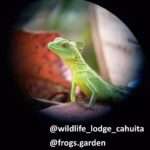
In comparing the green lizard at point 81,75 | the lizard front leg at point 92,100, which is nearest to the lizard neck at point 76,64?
the green lizard at point 81,75

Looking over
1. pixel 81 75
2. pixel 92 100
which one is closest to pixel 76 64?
pixel 81 75

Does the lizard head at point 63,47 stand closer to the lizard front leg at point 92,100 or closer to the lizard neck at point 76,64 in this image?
the lizard neck at point 76,64

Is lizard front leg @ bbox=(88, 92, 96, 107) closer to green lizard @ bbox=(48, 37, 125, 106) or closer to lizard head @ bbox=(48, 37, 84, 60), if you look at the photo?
green lizard @ bbox=(48, 37, 125, 106)

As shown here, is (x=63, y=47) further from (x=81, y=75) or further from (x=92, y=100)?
(x=92, y=100)

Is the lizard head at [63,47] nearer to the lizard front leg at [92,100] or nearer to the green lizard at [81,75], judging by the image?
the green lizard at [81,75]

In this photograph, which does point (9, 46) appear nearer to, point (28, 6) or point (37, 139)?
point (28, 6)

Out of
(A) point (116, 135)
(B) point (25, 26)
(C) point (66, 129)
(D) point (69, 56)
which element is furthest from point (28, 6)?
(A) point (116, 135)

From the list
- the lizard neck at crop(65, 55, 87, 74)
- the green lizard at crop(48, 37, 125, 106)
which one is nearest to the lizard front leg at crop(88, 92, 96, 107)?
the green lizard at crop(48, 37, 125, 106)

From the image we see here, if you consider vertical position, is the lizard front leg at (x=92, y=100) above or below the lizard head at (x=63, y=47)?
below
